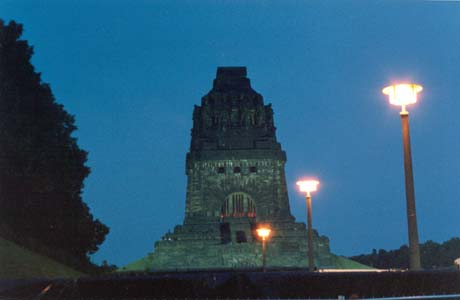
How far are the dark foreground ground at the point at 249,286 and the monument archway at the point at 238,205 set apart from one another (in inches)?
2149

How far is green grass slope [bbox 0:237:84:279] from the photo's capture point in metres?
23.7

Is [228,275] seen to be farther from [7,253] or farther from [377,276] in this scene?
[7,253]

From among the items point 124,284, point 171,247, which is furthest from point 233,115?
point 124,284

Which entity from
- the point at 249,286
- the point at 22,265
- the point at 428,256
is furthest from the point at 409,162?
the point at 428,256

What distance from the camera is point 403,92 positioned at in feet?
38.0

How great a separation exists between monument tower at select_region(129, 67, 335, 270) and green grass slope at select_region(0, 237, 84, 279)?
28.7 meters

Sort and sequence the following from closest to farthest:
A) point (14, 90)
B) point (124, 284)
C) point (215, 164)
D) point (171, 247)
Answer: point (124, 284), point (14, 90), point (171, 247), point (215, 164)

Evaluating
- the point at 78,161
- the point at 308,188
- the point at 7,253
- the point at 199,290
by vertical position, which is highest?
the point at 78,161

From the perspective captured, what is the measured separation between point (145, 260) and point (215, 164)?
14.3 meters

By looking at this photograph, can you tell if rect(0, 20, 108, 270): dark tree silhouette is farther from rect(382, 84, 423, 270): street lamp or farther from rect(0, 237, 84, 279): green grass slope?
rect(382, 84, 423, 270): street lamp

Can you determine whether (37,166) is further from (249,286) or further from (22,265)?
(249,286)

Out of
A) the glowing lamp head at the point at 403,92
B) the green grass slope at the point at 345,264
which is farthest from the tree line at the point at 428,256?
the glowing lamp head at the point at 403,92

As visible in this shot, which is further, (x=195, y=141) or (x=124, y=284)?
(x=195, y=141)

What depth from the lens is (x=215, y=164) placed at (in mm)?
68125
